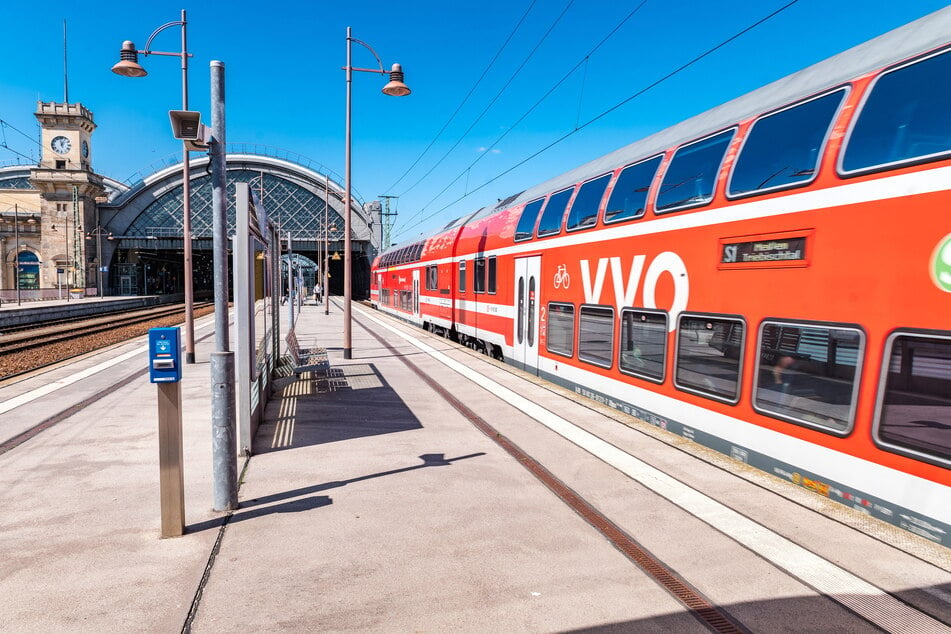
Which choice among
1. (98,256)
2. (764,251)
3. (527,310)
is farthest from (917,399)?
(98,256)

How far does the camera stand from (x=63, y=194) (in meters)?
59.8

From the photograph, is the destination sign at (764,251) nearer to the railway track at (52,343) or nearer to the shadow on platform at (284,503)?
the shadow on platform at (284,503)

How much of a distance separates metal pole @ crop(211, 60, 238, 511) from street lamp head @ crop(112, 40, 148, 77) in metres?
7.84

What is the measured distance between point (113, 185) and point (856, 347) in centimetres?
10690

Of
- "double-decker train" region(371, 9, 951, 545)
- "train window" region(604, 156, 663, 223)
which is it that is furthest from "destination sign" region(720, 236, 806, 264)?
"train window" region(604, 156, 663, 223)

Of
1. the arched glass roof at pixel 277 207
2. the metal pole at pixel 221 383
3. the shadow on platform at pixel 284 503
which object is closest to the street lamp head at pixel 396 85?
the metal pole at pixel 221 383

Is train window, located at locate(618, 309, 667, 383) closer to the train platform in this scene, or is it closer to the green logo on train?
the train platform

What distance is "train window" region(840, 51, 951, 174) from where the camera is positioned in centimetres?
407

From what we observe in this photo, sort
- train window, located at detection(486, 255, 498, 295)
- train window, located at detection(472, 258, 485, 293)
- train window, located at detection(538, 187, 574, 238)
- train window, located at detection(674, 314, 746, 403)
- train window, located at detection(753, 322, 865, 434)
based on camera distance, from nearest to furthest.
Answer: train window, located at detection(753, 322, 865, 434) → train window, located at detection(674, 314, 746, 403) → train window, located at detection(538, 187, 574, 238) → train window, located at detection(486, 255, 498, 295) → train window, located at detection(472, 258, 485, 293)

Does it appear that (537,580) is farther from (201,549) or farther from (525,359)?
(525,359)

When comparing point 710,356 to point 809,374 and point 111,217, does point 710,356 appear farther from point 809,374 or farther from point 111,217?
Result: point 111,217

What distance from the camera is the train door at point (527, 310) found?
11.2m

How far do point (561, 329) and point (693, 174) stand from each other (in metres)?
4.09

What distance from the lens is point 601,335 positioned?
860cm
